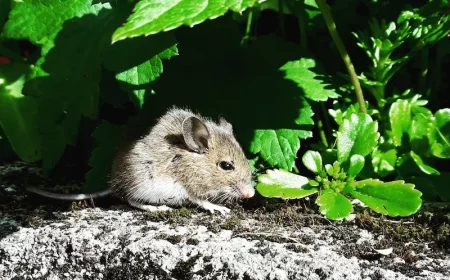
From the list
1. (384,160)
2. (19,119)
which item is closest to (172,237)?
(384,160)

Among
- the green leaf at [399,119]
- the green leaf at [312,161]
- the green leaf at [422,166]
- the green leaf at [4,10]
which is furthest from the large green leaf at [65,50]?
the green leaf at [422,166]

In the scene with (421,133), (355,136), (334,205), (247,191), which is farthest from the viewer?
(247,191)

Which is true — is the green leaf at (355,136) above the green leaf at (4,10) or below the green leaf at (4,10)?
below

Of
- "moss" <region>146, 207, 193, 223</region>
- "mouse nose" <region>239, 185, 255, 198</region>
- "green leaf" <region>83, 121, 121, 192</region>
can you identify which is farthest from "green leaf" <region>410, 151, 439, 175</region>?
"green leaf" <region>83, 121, 121, 192</region>

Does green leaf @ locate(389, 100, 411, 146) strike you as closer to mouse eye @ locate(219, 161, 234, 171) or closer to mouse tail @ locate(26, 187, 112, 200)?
mouse eye @ locate(219, 161, 234, 171)

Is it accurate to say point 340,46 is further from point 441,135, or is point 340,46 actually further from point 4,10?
point 4,10

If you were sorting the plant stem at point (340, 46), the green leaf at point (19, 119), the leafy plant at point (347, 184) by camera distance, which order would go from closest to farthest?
the leafy plant at point (347, 184), the plant stem at point (340, 46), the green leaf at point (19, 119)

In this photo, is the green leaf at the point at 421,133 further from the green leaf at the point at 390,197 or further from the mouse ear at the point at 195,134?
the mouse ear at the point at 195,134
